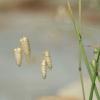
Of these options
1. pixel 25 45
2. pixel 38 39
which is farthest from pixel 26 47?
pixel 38 39

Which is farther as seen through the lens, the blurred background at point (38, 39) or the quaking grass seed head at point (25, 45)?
the blurred background at point (38, 39)

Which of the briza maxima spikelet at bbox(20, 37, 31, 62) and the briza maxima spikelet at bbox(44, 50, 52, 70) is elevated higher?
the briza maxima spikelet at bbox(20, 37, 31, 62)

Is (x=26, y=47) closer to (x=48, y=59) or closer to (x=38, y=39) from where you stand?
(x=48, y=59)

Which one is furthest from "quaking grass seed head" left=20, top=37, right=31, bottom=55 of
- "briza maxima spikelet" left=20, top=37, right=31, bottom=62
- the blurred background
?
the blurred background

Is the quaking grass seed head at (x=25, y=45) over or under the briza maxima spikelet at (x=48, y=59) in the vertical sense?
over

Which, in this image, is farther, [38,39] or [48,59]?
[38,39]

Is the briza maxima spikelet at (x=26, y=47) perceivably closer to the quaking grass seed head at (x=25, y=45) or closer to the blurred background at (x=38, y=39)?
the quaking grass seed head at (x=25, y=45)

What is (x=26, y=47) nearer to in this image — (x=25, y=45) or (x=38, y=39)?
(x=25, y=45)

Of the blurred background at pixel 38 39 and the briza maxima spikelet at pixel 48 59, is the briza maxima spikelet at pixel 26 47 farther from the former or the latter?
the blurred background at pixel 38 39

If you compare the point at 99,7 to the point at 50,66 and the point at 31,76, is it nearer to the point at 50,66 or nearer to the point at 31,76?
the point at 50,66

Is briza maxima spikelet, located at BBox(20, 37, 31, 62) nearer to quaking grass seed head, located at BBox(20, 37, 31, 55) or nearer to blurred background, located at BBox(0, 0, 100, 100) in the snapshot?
quaking grass seed head, located at BBox(20, 37, 31, 55)

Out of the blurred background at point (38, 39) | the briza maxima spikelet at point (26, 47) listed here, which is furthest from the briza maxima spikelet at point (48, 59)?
the blurred background at point (38, 39)

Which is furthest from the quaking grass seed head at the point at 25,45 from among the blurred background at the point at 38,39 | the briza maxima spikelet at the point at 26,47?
the blurred background at the point at 38,39

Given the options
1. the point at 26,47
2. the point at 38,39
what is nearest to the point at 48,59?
the point at 26,47
